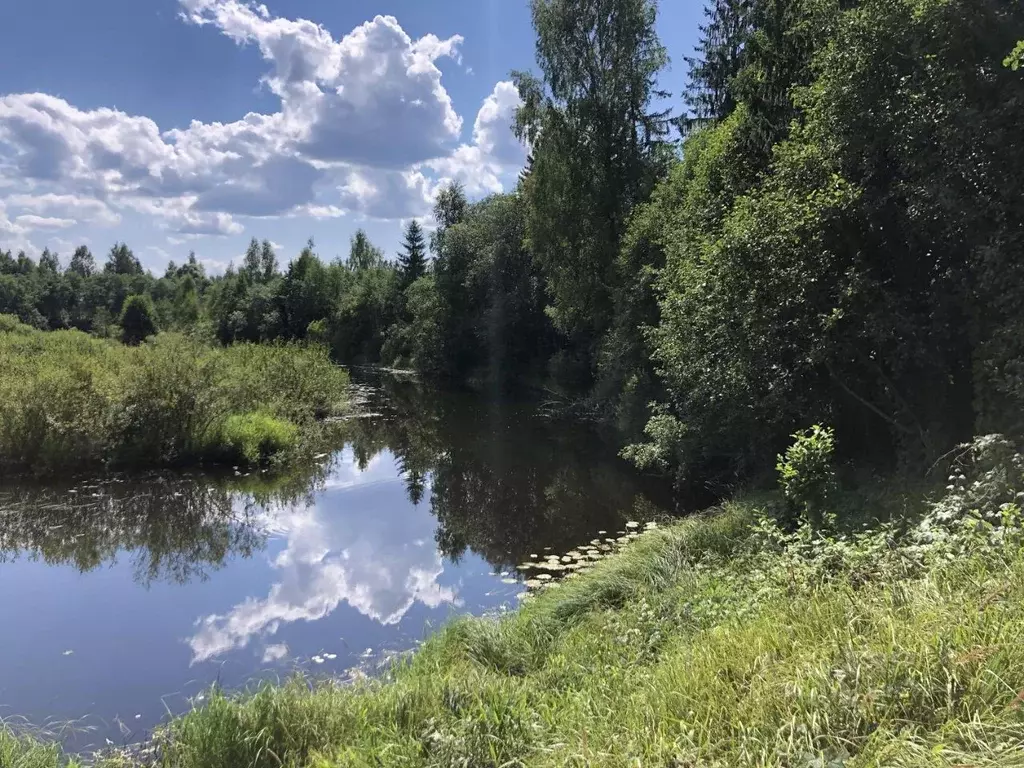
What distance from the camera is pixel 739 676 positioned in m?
3.54

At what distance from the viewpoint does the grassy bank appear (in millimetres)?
14203

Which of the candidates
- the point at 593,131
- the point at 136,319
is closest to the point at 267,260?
the point at 136,319

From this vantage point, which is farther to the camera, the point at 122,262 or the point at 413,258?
the point at 122,262

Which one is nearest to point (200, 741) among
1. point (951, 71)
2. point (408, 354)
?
point (951, 71)

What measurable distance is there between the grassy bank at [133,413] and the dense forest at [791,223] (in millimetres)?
10468

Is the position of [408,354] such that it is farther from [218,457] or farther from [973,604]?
[973,604]

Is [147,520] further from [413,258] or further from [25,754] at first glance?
[413,258]

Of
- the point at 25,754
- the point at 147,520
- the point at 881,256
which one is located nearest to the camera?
the point at 25,754

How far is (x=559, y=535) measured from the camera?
11.4 meters

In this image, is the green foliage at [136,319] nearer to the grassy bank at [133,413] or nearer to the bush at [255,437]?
the grassy bank at [133,413]

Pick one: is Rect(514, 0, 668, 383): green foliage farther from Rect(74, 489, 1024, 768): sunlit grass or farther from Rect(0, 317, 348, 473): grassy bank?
Rect(74, 489, 1024, 768): sunlit grass

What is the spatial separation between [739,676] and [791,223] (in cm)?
701

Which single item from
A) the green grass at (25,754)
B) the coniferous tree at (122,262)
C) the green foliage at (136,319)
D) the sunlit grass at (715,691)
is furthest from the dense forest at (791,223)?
the coniferous tree at (122,262)

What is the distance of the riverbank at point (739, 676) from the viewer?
2781 millimetres
